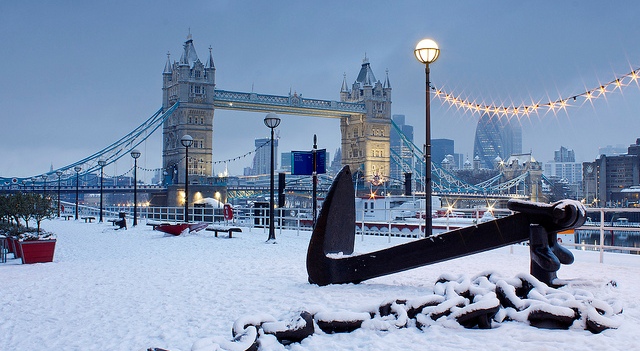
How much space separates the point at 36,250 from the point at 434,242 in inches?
254

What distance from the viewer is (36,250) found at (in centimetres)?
901

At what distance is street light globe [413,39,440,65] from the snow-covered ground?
291 centimetres

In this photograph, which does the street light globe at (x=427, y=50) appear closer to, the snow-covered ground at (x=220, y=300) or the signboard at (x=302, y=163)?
the snow-covered ground at (x=220, y=300)

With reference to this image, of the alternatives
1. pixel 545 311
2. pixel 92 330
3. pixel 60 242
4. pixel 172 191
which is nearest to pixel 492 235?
pixel 545 311

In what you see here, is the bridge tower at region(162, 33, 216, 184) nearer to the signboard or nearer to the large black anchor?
the signboard

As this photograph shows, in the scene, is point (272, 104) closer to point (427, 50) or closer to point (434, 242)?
point (427, 50)

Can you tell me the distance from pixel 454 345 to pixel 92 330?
244 cm

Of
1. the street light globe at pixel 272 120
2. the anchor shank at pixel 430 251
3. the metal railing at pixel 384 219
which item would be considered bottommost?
the metal railing at pixel 384 219

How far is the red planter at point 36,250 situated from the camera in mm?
8891

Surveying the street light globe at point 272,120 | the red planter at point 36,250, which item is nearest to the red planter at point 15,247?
the red planter at point 36,250

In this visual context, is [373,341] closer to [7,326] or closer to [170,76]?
[7,326]

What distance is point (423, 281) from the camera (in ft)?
20.1

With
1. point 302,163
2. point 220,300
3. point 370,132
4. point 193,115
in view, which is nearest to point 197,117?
point 193,115

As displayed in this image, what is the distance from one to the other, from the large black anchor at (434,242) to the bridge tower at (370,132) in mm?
78097
